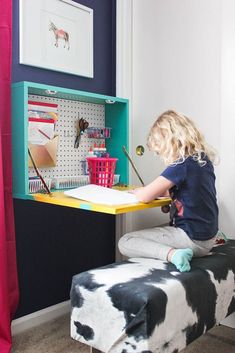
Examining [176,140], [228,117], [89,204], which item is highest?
[228,117]

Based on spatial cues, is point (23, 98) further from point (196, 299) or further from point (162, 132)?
point (196, 299)

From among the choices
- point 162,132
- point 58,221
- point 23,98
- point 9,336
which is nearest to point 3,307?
point 9,336

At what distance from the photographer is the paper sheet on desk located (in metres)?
1.43

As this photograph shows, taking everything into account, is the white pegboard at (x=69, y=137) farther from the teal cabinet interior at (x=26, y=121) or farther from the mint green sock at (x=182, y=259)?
the mint green sock at (x=182, y=259)

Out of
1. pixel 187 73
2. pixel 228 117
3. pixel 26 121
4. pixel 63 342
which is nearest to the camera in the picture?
pixel 26 121

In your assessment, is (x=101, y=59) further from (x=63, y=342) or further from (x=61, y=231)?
(x=63, y=342)

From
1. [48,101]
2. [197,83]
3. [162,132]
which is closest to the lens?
[162,132]

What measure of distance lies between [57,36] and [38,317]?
1387mm

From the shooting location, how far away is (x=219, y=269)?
4.77 feet

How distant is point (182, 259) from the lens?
1.37 meters

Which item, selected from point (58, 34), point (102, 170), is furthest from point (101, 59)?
point (102, 170)

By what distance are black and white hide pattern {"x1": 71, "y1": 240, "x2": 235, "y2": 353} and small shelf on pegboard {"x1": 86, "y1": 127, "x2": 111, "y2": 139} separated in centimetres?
85

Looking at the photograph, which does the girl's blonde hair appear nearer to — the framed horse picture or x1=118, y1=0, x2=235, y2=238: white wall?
x1=118, y1=0, x2=235, y2=238: white wall

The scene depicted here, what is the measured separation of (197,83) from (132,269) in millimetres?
1103
